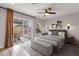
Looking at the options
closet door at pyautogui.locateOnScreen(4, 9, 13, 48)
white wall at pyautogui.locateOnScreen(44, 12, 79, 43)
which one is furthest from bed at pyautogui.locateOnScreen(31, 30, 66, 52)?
closet door at pyautogui.locateOnScreen(4, 9, 13, 48)

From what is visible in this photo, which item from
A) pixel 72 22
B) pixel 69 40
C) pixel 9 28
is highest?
pixel 72 22

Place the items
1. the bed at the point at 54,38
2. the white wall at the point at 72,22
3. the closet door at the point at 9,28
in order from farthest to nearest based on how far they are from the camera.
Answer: the closet door at the point at 9,28 → the bed at the point at 54,38 → the white wall at the point at 72,22

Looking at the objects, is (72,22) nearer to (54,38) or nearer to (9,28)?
(54,38)

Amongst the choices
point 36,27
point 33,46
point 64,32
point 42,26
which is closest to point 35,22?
point 36,27

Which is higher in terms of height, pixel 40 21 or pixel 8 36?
pixel 40 21

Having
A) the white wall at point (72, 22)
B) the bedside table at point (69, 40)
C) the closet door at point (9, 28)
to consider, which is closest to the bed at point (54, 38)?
the bedside table at point (69, 40)

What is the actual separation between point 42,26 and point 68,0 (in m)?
1.00

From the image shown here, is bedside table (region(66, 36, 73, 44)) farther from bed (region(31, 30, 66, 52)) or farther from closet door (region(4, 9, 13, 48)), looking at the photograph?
closet door (region(4, 9, 13, 48))

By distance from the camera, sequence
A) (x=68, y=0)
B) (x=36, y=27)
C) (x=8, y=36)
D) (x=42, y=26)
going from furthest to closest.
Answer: (x=8, y=36) → (x=36, y=27) → (x=42, y=26) → (x=68, y=0)

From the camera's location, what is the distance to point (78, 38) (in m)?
1.92

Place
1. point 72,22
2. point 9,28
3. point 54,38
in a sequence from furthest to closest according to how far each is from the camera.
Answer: point 9,28
point 54,38
point 72,22

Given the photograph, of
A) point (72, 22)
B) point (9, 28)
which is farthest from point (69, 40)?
point (9, 28)

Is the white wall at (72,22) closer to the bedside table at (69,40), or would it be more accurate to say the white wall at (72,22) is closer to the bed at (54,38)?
the bedside table at (69,40)

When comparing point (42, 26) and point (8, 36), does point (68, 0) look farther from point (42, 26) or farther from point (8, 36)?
point (8, 36)
